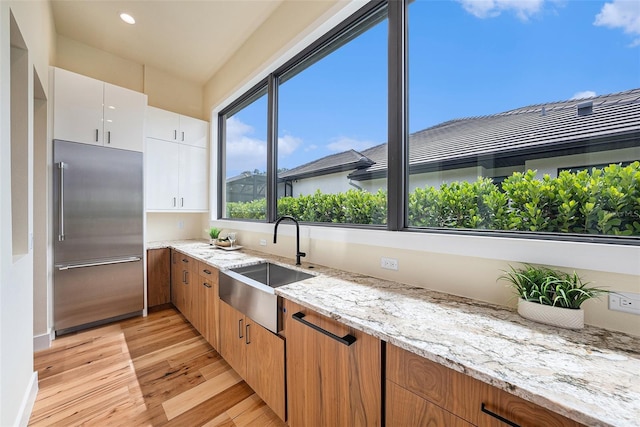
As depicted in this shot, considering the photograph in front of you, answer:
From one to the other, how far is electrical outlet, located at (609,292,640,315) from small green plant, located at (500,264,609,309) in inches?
1.2

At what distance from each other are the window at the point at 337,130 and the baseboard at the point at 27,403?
2.13 meters

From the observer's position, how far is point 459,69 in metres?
1.51

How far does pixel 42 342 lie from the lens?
92.0 inches

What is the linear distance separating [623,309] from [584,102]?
88cm

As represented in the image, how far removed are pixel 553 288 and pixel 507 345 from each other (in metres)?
0.37

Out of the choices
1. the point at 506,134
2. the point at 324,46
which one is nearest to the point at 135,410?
the point at 506,134

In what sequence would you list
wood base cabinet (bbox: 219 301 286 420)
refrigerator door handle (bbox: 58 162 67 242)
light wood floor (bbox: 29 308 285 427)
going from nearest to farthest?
wood base cabinet (bbox: 219 301 286 420)
light wood floor (bbox: 29 308 285 427)
refrigerator door handle (bbox: 58 162 67 242)

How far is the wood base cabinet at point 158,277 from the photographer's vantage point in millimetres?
3139

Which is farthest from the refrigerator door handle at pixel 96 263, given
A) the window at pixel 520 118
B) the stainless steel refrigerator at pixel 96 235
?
the window at pixel 520 118

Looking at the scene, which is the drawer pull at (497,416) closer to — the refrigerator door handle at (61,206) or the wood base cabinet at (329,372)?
the wood base cabinet at (329,372)

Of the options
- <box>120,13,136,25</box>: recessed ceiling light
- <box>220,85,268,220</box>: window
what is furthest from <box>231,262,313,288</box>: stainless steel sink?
<box>120,13,136,25</box>: recessed ceiling light

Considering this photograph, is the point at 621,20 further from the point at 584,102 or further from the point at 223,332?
the point at 223,332

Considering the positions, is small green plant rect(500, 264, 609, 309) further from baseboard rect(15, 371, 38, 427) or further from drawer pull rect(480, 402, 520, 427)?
baseboard rect(15, 371, 38, 427)

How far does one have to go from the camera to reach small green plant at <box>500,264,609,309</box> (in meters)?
0.96
